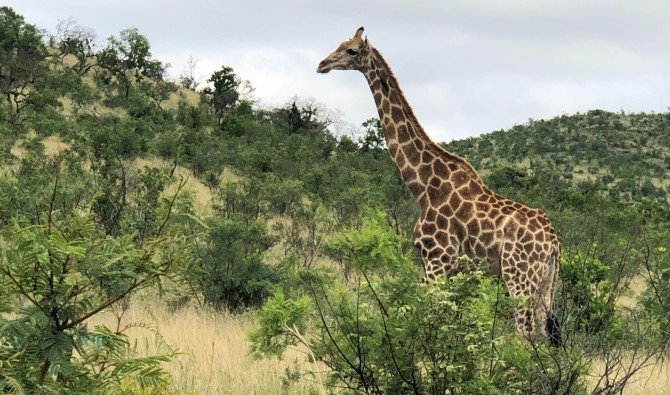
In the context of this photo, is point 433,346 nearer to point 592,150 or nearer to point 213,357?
point 213,357

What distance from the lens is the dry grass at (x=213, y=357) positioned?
5230 millimetres

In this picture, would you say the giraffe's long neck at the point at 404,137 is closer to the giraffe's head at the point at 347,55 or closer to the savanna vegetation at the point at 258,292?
the giraffe's head at the point at 347,55

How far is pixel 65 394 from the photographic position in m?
2.67

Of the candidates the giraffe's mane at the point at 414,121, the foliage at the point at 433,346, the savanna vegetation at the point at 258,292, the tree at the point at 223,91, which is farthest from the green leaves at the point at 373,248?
the tree at the point at 223,91

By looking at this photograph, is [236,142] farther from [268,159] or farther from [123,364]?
[123,364]

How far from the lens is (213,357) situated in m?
5.66

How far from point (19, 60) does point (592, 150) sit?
41.1m

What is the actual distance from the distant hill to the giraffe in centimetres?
4154

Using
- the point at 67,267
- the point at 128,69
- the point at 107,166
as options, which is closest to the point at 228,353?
the point at 67,267

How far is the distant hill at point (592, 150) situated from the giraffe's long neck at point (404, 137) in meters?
41.3

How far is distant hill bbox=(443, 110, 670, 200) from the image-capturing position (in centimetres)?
5128

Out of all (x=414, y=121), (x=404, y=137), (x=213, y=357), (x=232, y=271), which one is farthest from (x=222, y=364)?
(x=232, y=271)

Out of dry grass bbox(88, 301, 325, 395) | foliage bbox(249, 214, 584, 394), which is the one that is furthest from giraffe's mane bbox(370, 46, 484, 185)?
foliage bbox(249, 214, 584, 394)

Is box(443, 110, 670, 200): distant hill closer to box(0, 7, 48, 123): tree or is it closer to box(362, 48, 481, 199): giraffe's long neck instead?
box(0, 7, 48, 123): tree
